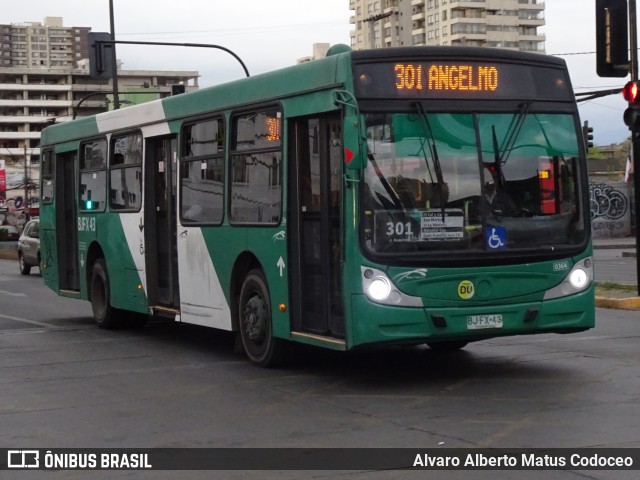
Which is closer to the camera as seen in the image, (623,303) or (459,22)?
(623,303)

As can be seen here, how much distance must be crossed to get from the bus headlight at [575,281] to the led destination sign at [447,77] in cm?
176

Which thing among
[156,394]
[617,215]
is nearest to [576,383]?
[156,394]

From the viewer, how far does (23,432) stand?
9.21 metres

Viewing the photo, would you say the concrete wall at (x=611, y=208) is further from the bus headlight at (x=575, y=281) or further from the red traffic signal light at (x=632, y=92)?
the bus headlight at (x=575, y=281)

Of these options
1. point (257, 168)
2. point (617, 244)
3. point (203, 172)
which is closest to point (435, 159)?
point (257, 168)

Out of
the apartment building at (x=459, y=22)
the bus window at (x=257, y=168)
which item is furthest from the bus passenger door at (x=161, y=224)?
the apartment building at (x=459, y=22)

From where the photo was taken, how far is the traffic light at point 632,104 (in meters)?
18.6

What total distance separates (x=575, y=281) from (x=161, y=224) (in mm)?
5859

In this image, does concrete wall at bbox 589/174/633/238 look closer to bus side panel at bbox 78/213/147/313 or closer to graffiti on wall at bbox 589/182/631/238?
graffiti on wall at bbox 589/182/631/238

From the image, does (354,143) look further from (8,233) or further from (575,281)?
(8,233)

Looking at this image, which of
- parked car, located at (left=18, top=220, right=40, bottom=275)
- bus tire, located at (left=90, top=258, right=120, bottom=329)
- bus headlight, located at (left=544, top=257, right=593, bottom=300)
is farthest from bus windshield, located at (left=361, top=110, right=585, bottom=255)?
parked car, located at (left=18, top=220, right=40, bottom=275)

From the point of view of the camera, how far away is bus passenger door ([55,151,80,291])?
1889cm

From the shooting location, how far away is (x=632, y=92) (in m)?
18.8

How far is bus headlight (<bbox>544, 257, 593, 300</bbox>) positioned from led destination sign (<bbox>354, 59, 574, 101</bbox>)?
152 cm
